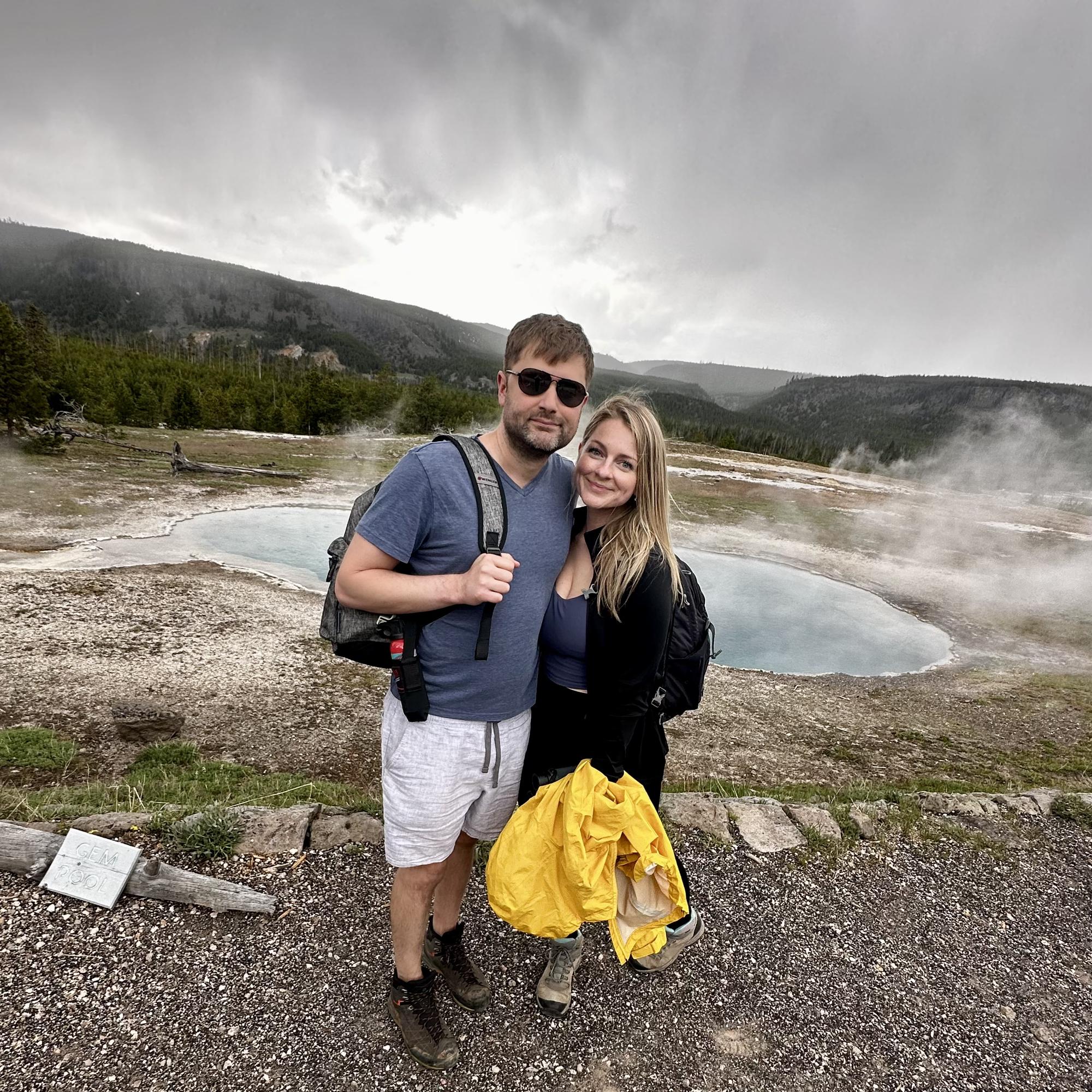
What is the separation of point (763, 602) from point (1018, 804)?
13.0 meters

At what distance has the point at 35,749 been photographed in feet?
21.0

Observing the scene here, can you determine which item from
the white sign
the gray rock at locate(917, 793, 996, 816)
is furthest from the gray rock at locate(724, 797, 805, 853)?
the white sign

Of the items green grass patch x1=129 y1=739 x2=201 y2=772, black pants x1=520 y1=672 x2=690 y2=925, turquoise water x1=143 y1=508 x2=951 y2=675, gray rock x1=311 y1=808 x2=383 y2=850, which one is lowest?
turquoise water x1=143 y1=508 x2=951 y2=675

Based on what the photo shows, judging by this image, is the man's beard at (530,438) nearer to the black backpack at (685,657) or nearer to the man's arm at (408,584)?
the man's arm at (408,584)

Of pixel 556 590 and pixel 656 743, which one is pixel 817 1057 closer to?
pixel 656 743

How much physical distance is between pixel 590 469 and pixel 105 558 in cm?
1609

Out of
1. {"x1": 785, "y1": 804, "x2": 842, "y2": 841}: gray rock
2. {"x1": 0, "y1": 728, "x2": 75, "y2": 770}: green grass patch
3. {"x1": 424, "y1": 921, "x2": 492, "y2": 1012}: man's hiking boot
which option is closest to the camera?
{"x1": 424, "y1": 921, "x2": 492, "y2": 1012}: man's hiking boot

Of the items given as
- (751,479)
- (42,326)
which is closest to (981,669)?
(751,479)

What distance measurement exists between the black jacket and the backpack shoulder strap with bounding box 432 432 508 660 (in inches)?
20.6

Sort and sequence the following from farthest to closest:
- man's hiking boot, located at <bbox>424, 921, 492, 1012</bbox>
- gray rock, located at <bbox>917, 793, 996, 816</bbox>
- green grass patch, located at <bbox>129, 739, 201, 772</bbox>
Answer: green grass patch, located at <bbox>129, 739, 201, 772</bbox>
gray rock, located at <bbox>917, 793, 996, 816</bbox>
man's hiking boot, located at <bbox>424, 921, 492, 1012</bbox>

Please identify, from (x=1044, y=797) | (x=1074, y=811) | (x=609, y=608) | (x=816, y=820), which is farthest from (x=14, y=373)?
(x=1074, y=811)

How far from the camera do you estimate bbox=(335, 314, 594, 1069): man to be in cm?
232

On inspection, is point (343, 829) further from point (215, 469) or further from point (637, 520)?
point (215, 469)

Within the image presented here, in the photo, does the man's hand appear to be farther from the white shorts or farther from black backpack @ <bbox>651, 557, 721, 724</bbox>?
black backpack @ <bbox>651, 557, 721, 724</bbox>
